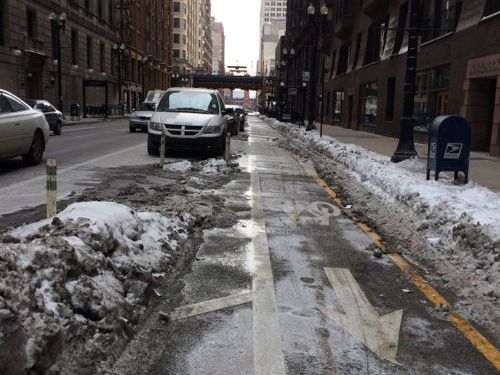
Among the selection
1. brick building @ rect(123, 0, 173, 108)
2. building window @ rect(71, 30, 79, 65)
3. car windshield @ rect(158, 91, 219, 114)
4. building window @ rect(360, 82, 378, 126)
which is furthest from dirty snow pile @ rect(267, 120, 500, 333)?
brick building @ rect(123, 0, 173, 108)

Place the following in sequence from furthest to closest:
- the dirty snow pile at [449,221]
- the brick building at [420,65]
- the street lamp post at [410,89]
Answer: the brick building at [420,65] < the street lamp post at [410,89] < the dirty snow pile at [449,221]

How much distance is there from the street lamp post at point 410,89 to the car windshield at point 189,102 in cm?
522

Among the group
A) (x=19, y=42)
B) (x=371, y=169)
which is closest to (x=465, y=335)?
(x=371, y=169)

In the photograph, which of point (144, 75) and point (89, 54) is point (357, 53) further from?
point (144, 75)

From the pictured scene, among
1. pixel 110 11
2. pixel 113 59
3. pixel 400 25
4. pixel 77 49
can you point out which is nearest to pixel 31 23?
pixel 77 49

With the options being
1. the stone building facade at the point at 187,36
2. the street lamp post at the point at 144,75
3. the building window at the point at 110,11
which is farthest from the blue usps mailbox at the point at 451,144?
the stone building facade at the point at 187,36

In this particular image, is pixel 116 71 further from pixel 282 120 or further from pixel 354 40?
pixel 354 40

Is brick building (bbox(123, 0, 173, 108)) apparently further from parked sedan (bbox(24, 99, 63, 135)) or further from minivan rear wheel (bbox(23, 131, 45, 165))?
minivan rear wheel (bbox(23, 131, 45, 165))

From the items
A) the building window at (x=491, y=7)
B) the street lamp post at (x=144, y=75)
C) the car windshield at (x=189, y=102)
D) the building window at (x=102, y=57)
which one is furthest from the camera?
the street lamp post at (x=144, y=75)

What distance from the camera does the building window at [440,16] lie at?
20.7 meters

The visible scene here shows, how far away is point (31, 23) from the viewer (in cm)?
4347

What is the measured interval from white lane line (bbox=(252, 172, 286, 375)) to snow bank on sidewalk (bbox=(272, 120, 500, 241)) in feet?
7.87

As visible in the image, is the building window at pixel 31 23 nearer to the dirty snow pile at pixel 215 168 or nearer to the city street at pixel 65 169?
the city street at pixel 65 169

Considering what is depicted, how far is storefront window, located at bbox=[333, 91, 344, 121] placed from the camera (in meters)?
43.3
